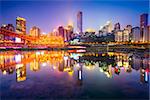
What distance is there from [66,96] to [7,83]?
5.84 feet

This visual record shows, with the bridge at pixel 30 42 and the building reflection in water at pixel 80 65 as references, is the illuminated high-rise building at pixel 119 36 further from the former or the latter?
the building reflection in water at pixel 80 65

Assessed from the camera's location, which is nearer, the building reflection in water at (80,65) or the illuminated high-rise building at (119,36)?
the building reflection in water at (80,65)

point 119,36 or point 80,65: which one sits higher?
point 119,36

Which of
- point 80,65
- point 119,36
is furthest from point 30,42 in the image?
point 80,65

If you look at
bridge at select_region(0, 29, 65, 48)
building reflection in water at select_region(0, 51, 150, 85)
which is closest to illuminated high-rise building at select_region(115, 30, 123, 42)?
bridge at select_region(0, 29, 65, 48)

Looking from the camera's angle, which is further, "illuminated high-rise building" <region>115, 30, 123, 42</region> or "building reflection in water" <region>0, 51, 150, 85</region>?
"illuminated high-rise building" <region>115, 30, 123, 42</region>

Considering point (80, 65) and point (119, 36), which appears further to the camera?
point (119, 36)

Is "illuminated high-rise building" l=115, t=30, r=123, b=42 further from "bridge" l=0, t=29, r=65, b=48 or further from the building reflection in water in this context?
the building reflection in water

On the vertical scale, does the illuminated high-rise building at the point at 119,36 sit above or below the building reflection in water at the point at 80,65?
above

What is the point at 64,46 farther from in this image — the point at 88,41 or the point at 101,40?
the point at 101,40

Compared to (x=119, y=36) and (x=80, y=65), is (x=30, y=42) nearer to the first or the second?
(x=119, y=36)

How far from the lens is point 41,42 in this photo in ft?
88.1

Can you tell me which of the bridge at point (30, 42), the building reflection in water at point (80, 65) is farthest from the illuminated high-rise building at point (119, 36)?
the building reflection in water at point (80, 65)

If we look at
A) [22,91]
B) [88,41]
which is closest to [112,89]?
[22,91]
